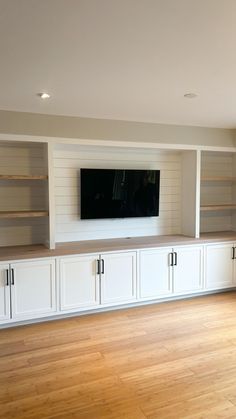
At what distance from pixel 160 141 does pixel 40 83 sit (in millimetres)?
2094

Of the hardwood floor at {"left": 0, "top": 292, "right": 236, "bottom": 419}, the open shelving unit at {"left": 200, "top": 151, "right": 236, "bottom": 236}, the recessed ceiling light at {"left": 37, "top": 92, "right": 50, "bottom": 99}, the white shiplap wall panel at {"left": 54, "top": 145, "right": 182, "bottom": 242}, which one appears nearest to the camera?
the hardwood floor at {"left": 0, "top": 292, "right": 236, "bottom": 419}

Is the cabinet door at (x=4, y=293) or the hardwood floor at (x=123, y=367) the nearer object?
the hardwood floor at (x=123, y=367)

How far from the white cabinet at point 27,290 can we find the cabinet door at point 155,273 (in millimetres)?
1180

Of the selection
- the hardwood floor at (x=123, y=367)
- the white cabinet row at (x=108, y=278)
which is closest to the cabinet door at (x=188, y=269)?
the white cabinet row at (x=108, y=278)

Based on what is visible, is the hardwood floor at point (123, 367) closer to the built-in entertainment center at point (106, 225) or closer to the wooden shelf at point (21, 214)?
the built-in entertainment center at point (106, 225)

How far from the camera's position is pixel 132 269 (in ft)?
13.8

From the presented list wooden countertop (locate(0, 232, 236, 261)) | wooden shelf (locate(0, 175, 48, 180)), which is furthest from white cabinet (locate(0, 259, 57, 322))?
wooden shelf (locate(0, 175, 48, 180))

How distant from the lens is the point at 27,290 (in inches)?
145

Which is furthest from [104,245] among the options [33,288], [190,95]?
[190,95]

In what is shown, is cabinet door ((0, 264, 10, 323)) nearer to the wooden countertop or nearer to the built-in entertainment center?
the built-in entertainment center

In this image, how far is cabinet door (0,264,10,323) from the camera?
11.7 feet

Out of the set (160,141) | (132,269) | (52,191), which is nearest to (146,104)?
(160,141)

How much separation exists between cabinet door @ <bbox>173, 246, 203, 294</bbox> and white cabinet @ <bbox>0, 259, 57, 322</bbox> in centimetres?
170

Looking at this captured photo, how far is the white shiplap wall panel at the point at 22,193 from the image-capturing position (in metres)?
4.11
